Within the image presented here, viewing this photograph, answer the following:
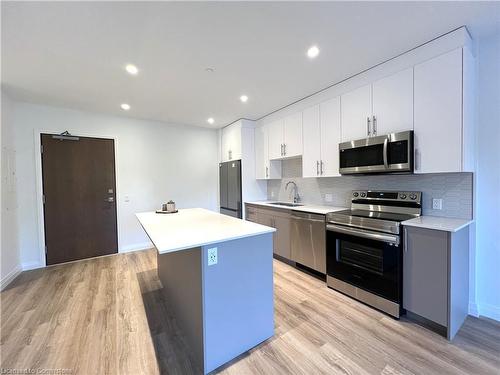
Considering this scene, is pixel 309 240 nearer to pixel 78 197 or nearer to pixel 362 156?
pixel 362 156

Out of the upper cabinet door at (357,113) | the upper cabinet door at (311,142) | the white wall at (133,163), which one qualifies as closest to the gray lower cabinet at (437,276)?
the upper cabinet door at (357,113)

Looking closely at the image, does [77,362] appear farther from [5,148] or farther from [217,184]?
[217,184]

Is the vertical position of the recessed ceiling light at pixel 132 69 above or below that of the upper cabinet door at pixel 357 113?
above

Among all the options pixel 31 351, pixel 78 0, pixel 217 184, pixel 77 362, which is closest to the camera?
pixel 78 0

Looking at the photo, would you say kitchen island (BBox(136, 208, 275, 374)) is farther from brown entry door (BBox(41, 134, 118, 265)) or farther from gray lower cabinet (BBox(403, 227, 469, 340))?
brown entry door (BBox(41, 134, 118, 265))

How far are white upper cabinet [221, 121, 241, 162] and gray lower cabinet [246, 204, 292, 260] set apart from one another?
134 centimetres

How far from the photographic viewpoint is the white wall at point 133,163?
11.3 ft

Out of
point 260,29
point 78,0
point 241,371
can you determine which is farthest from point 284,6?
point 241,371

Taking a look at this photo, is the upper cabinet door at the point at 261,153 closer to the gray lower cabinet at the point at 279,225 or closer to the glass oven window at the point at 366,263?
the gray lower cabinet at the point at 279,225

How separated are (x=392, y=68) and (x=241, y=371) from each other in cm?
A: 311

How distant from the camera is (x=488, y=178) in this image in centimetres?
204

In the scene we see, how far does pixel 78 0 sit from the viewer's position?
1513 mm

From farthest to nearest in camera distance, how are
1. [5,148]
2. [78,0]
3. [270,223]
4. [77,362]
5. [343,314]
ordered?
[270,223] → [5,148] → [343,314] → [77,362] → [78,0]

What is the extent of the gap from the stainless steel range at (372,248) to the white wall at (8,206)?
423 centimetres
